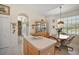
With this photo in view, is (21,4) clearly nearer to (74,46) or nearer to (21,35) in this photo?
(21,35)

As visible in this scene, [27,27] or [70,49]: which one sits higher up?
[27,27]

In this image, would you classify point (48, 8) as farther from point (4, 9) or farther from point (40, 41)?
point (4, 9)

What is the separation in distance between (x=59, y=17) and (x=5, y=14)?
90 cm

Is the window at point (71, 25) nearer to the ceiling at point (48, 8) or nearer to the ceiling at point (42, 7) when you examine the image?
the ceiling at point (48, 8)

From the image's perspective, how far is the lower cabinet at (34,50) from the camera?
6.85 ft

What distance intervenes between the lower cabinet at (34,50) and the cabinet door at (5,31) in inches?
12.5

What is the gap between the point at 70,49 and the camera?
209 cm

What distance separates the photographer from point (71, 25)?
6.97ft

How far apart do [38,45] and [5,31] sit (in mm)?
600

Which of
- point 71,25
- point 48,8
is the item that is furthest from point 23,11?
point 71,25

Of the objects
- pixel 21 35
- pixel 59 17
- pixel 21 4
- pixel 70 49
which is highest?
pixel 21 4

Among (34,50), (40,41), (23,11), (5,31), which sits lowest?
(34,50)

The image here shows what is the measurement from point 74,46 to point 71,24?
0.37m
